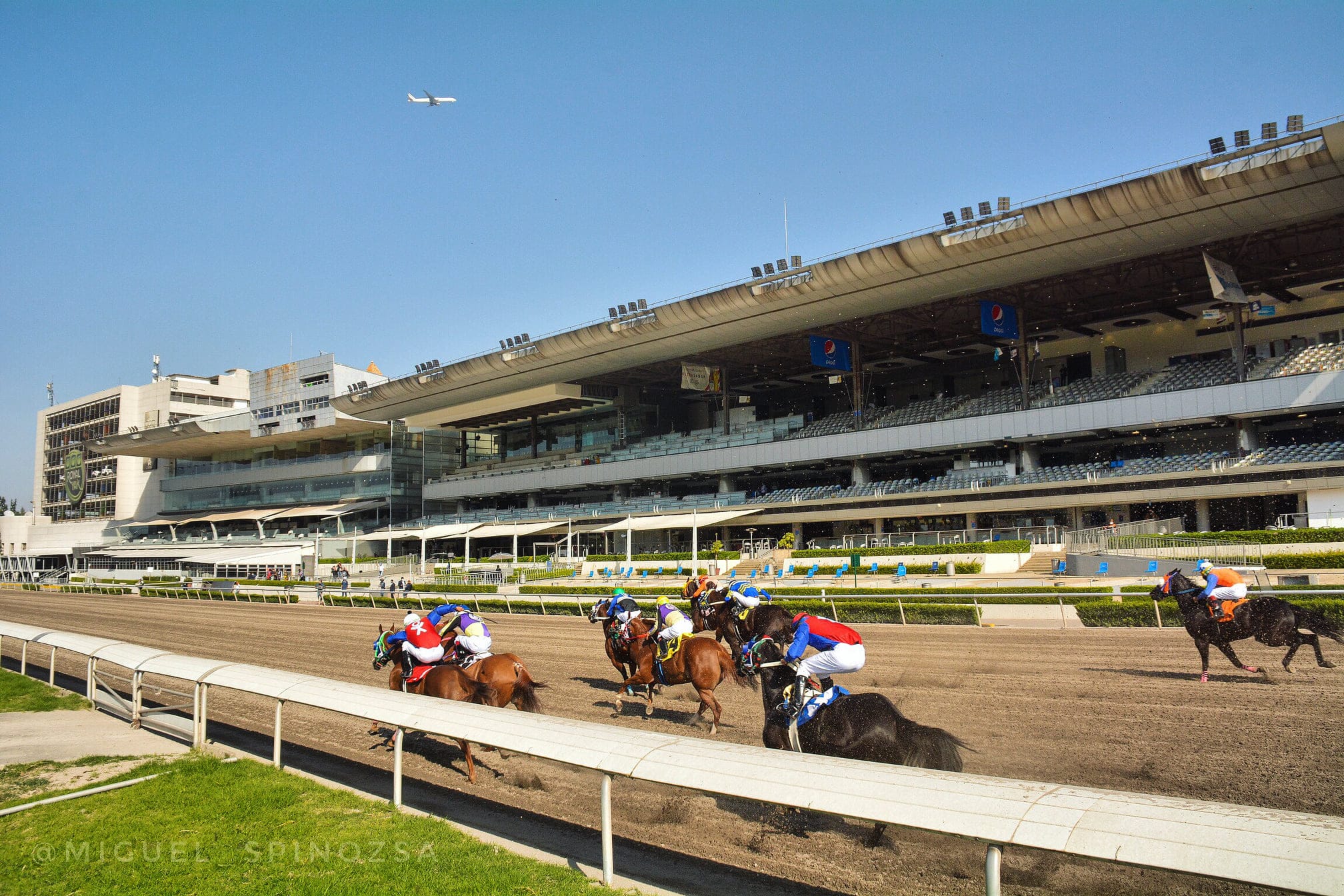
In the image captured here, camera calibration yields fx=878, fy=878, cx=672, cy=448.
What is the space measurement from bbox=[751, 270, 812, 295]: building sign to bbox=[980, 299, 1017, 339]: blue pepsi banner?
7754mm

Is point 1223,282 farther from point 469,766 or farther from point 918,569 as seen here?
point 469,766

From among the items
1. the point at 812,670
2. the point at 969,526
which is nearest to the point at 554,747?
the point at 812,670

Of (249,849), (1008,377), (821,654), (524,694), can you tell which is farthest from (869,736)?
(1008,377)

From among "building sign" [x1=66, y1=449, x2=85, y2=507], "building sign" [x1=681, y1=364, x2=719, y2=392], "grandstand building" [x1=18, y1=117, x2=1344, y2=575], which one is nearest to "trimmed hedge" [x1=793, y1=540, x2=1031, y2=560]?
"grandstand building" [x1=18, y1=117, x2=1344, y2=575]

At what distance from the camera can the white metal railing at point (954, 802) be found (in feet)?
11.4

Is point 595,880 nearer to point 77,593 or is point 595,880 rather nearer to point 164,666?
point 164,666

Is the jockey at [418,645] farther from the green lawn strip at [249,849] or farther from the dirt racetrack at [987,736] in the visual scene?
the green lawn strip at [249,849]

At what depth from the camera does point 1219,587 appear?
11.0 meters

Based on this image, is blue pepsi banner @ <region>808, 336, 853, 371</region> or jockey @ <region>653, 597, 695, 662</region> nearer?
jockey @ <region>653, 597, 695, 662</region>

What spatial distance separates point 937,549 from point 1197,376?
14.3 metres

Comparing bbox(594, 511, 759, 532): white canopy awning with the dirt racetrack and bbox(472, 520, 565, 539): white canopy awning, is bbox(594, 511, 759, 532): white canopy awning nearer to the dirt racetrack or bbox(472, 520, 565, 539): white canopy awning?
bbox(472, 520, 565, 539): white canopy awning

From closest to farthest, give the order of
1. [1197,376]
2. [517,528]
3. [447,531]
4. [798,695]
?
[798,695], [1197,376], [517,528], [447,531]

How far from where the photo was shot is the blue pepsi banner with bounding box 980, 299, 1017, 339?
38.2 metres

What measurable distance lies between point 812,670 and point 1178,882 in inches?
106
